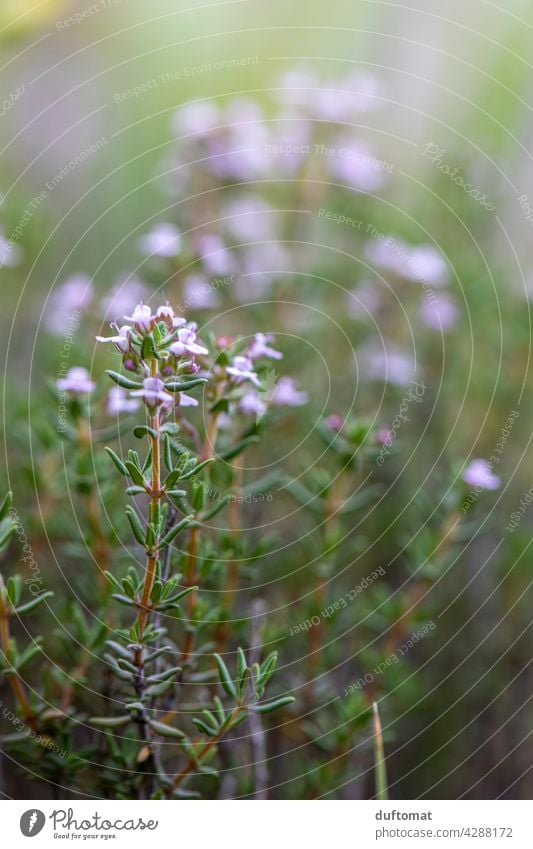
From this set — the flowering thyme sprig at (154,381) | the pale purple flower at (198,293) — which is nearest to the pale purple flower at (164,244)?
the pale purple flower at (198,293)

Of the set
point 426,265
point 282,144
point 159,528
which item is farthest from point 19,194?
point 159,528

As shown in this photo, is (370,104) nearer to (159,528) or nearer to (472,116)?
(472,116)

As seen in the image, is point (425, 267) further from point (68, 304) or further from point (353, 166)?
point (68, 304)

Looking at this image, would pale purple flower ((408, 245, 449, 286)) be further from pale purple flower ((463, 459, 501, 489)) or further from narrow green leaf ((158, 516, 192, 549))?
narrow green leaf ((158, 516, 192, 549))

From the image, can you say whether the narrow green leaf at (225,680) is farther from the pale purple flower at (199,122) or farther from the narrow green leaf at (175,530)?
the pale purple flower at (199,122)

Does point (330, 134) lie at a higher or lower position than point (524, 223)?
lower

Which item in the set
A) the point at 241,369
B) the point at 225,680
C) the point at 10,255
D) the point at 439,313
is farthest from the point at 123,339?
the point at 439,313
